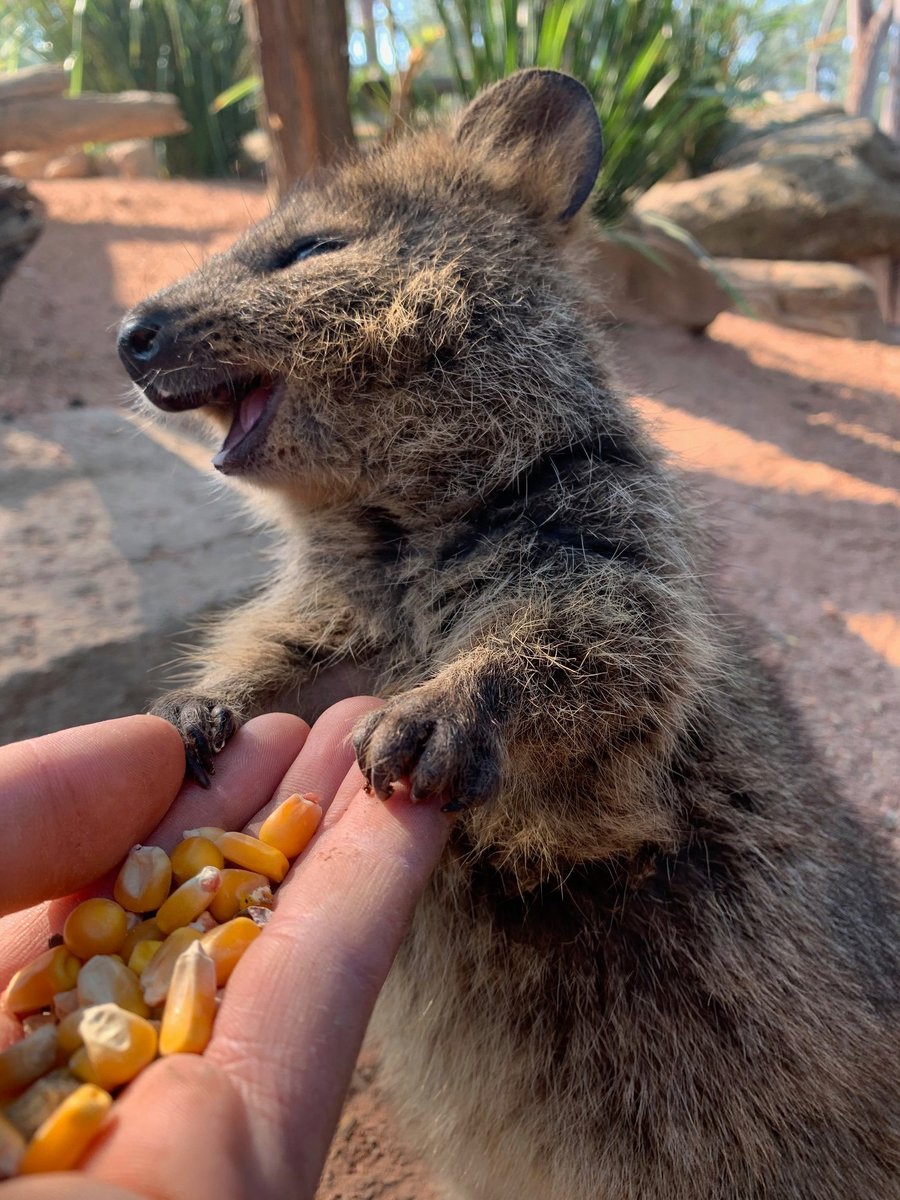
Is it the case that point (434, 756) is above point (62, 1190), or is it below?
above

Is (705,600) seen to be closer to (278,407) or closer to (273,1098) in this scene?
(278,407)

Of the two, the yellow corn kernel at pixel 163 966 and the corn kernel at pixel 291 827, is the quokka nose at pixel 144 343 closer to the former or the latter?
the corn kernel at pixel 291 827

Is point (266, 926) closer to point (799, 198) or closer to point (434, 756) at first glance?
point (434, 756)

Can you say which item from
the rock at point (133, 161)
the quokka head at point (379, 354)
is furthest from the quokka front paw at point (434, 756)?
the rock at point (133, 161)

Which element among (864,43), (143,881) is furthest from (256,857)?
→ (864,43)

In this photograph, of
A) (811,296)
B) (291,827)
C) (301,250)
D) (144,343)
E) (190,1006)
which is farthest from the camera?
(811,296)

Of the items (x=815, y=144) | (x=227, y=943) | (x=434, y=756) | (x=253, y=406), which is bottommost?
(x=227, y=943)
